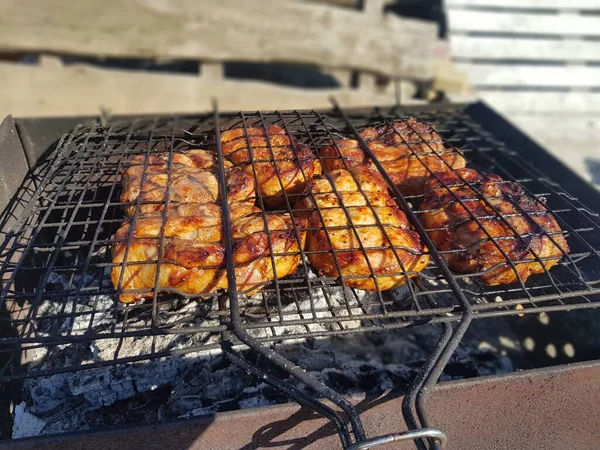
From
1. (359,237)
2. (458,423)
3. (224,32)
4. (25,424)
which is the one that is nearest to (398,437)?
(458,423)

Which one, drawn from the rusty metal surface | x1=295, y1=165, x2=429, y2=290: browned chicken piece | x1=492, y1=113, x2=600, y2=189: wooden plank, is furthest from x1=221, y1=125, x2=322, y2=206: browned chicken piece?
x1=492, y1=113, x2=600, y2=189: wooden plank

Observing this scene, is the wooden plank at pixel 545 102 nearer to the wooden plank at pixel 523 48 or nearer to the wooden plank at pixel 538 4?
the wooden plank at pixel 523 48

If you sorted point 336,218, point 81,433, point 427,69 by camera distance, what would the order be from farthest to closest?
point 427,69
point 336,218
point 81,433

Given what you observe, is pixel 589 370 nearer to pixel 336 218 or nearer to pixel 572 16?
pixel 336 218

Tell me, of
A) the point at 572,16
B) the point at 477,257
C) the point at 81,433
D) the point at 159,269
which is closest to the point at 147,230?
the point at 159,269

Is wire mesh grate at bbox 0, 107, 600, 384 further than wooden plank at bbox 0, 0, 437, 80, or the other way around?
wooden plank at bbox 0, 0, 437, 80

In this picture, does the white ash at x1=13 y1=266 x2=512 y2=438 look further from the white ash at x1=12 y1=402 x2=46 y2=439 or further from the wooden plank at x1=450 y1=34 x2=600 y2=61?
the wooden plank at x1=450 y1=34 x2=600 y2=61
